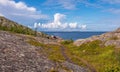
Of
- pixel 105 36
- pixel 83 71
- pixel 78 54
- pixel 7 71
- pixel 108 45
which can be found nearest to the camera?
pixel 7 71

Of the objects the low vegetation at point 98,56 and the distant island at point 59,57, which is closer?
the distant island at point 59,57

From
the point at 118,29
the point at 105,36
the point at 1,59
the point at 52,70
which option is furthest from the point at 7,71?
the point at 118,29

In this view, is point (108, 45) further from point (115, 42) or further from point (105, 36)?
point (105, 36)

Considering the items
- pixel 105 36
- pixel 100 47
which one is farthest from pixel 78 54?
pixel 105 36

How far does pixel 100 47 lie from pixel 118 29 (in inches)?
1397

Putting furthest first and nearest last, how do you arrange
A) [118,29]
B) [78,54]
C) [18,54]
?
[118,29] → [78,54] → [18,54]

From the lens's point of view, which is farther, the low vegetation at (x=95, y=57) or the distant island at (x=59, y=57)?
the low vegetation at (x=95, y=57)

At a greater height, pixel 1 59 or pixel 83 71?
pixel 1 59

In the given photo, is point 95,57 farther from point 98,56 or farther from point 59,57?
point 59,57

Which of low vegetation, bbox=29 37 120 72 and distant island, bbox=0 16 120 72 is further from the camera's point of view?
low vegetation, bbox=29 37 120 72

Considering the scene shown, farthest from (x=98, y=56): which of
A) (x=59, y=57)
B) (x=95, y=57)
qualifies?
(x=59, y=57)

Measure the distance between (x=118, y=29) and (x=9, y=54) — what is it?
291 feet

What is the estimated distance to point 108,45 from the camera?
97.5 m

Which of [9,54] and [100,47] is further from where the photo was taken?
[100,47]
